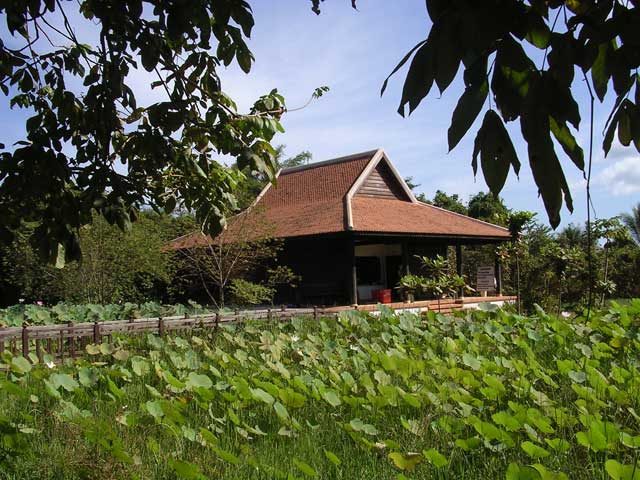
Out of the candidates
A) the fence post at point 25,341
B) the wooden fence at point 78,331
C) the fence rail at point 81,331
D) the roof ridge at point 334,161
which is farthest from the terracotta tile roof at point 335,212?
the fence post at point 25,341

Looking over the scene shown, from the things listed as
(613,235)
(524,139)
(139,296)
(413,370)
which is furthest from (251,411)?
(139,296)

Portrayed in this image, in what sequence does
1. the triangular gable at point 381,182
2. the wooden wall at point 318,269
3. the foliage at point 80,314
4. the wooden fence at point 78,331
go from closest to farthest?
1. the wooden fence at point 78,331
2. the foliage at point 80,314
3. the wooden wall at point 318,269
4. the triangular gable at point 381,182

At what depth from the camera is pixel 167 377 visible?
4590mm

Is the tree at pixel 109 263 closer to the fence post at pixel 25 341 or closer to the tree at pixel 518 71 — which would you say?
the fence post at pixel 25 341

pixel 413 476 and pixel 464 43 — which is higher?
pixel 464 43

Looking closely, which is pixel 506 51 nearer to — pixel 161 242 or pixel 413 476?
pixel 413 476

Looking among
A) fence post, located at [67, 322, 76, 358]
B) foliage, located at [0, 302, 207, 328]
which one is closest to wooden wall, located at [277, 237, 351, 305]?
foliage, located at [0, 302, 207, 328]

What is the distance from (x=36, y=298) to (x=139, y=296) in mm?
3004

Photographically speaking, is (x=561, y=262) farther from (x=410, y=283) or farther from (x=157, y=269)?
(x=157, y=269)

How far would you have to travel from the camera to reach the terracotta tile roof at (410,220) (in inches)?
683

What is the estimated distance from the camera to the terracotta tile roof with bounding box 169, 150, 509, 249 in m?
17.3

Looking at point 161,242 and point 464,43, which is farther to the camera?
point 161,242

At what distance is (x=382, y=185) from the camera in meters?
21.2

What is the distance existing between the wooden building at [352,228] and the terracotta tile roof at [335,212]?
Answer: 0.04m
